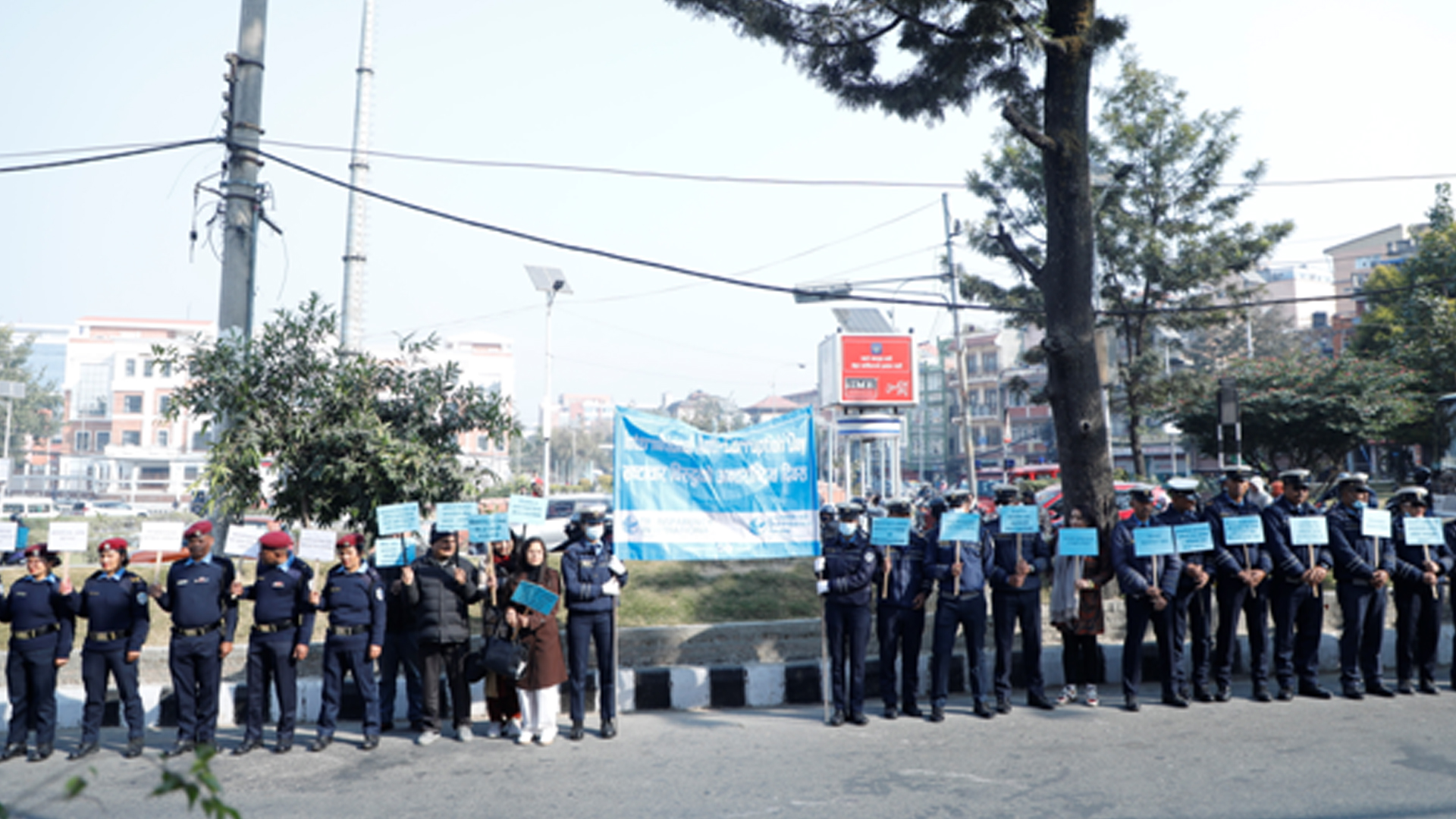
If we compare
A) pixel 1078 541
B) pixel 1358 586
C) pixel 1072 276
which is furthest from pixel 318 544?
pixel 1358 586

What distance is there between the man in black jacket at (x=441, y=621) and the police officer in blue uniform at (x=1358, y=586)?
24.5 ft

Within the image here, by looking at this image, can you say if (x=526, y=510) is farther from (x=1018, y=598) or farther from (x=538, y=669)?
(x=1018, y=598)

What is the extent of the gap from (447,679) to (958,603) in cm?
430

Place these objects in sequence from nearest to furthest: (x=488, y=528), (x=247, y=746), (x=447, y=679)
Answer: (x=247, y=746), (x=447, y=679), (x=488, y=528)

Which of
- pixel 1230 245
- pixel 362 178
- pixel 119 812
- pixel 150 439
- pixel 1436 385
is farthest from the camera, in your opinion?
pixel 150 439

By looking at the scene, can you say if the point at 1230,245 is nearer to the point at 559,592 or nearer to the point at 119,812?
the point at 559,592

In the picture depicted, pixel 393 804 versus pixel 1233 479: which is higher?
pixel 1233 479

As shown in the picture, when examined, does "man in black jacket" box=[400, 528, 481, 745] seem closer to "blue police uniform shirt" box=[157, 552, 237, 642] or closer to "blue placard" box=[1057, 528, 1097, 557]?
"blue police uniform shirt" box=[157, 552, 237, 642]

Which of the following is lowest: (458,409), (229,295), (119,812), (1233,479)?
(119,812)

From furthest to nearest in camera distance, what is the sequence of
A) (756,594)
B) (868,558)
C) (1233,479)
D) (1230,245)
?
1. (1230,245)
2. (756,594)
3. (1233,479)
4. (868,558)

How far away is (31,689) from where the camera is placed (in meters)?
7.56

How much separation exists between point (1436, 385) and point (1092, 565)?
96.4ft

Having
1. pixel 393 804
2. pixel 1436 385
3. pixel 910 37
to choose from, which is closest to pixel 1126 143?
pixel 910 37

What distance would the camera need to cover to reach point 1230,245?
23250 millimetres
